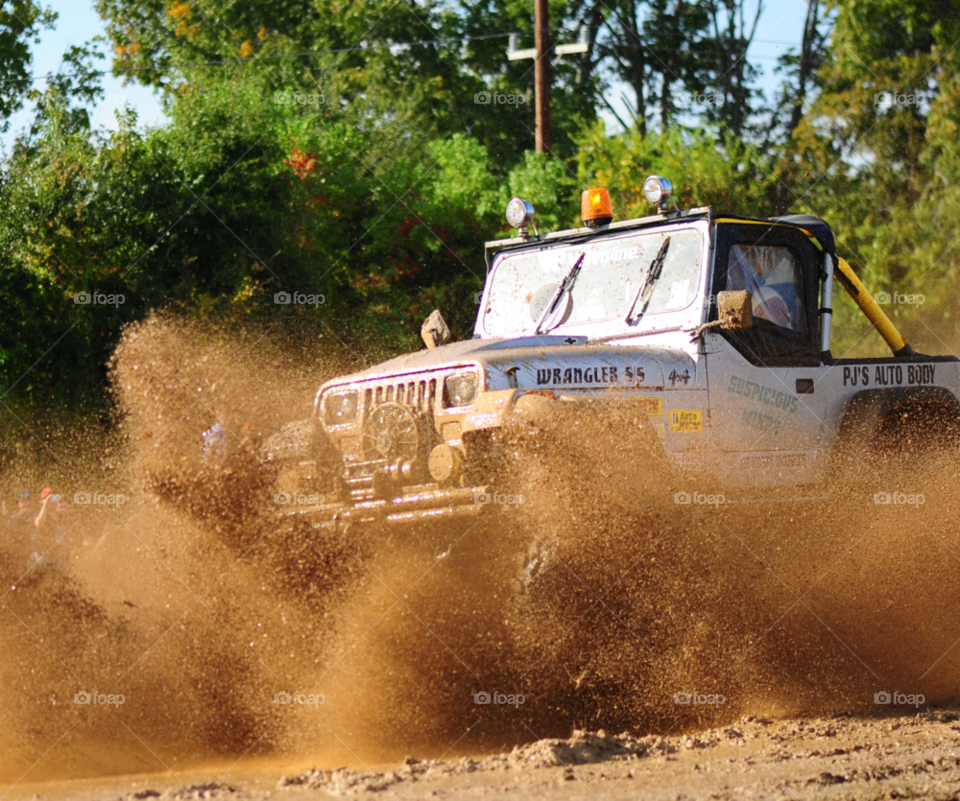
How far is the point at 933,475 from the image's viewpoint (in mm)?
7617

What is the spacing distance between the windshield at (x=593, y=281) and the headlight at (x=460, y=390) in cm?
139

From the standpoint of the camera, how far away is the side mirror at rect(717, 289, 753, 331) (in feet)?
21.8

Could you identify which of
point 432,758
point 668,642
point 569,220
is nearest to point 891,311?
point 569,220

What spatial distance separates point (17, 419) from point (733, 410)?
9.25 metres

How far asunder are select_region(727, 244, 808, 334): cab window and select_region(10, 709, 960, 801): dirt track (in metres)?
2.50

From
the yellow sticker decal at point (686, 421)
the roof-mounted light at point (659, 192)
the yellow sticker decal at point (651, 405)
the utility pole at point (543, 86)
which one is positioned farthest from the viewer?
the utility pole at point (543, 86)

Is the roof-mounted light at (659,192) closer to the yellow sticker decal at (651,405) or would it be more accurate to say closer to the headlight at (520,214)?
the headlight at (520,214)

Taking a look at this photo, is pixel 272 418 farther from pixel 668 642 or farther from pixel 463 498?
pixel 668 642

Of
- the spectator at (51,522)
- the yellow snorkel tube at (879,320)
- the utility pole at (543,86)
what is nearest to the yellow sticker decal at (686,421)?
the yellow snorkel tube at (879,320)

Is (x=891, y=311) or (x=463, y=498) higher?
(x=891, y=311)

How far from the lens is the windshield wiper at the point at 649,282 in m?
7.41

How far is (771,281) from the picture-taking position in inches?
298

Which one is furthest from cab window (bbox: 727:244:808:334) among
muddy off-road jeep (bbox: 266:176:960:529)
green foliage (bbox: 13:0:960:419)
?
green foliage (bbox: 13:0:960:419)

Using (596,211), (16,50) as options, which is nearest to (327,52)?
(16,50)
